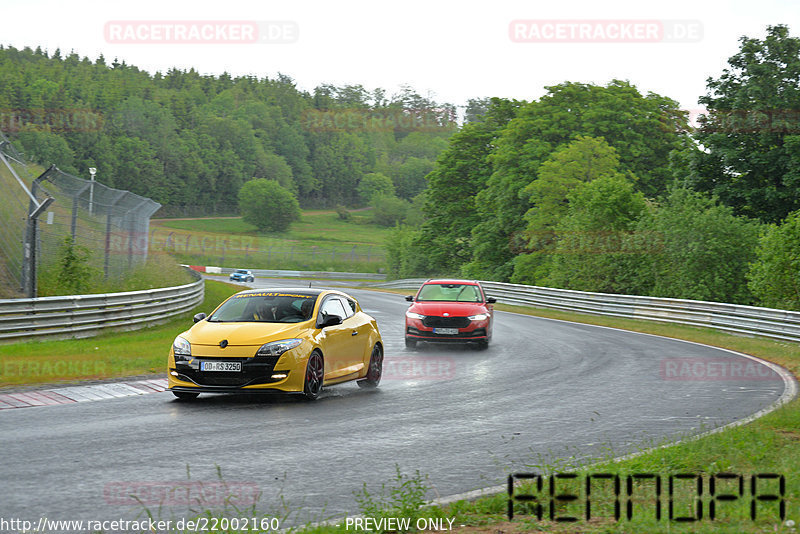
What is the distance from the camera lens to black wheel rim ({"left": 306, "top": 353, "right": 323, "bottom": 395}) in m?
11.8

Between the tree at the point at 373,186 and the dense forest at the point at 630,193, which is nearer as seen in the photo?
the dense forest at the point at 630,193

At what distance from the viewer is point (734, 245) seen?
34.9m

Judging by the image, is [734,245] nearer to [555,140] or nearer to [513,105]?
[555,140]

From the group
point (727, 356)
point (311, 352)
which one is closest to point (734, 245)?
point (727, 356)

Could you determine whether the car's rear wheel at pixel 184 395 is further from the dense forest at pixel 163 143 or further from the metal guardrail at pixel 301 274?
the dense forest at pixel 163 143

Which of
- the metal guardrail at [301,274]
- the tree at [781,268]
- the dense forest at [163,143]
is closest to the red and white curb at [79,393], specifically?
the tree at [781,268]

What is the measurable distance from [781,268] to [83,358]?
21914 millimetres

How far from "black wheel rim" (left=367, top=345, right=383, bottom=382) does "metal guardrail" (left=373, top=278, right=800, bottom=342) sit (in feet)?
44.2

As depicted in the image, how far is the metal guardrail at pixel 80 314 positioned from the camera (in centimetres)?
1700

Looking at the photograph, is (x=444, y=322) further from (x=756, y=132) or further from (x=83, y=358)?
(x=756, y=132)

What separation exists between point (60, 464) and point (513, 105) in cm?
6090

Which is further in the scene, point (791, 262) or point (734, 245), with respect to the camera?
point (734, 245)

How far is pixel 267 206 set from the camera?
14788 centimetres

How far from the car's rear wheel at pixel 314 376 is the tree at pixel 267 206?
445ft
